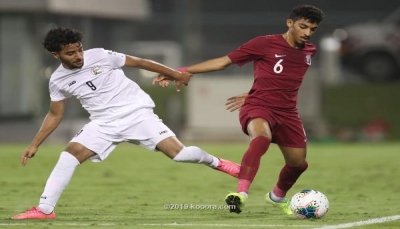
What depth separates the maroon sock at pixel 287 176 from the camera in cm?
1141

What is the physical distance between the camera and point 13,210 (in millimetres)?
11742

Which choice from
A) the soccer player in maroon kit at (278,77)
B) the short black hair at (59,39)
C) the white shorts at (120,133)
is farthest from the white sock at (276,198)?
the short black hair at (59,39)

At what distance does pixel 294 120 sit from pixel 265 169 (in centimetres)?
731

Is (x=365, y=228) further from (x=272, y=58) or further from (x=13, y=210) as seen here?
(x=13, y=210)

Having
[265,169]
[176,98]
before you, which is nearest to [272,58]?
[265,169]

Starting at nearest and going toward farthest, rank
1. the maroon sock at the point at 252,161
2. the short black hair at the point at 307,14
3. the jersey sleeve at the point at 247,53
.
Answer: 1. the maroon sock at the point at 252,161
2. the short black hair at the point at 307,14
3. the jersey sleeve at the point at 247,53

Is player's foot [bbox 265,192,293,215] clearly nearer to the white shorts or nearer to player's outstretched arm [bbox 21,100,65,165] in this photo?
the white shorts

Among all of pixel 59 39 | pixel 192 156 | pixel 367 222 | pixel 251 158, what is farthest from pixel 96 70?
pixel 367 222

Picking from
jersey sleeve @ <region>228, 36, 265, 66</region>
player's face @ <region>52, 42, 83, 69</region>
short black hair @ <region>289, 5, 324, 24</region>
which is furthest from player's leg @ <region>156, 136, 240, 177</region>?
short black hair @ <region>289, 5, 324, 24</region>

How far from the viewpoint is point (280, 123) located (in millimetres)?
11016

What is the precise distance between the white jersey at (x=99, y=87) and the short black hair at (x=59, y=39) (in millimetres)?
315

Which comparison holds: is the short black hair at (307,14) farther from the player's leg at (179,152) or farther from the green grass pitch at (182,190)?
the green grass pitch at (182,190)

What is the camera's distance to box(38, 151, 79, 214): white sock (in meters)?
10.6

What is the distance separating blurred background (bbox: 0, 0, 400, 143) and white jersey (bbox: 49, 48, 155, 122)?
16.9 m
